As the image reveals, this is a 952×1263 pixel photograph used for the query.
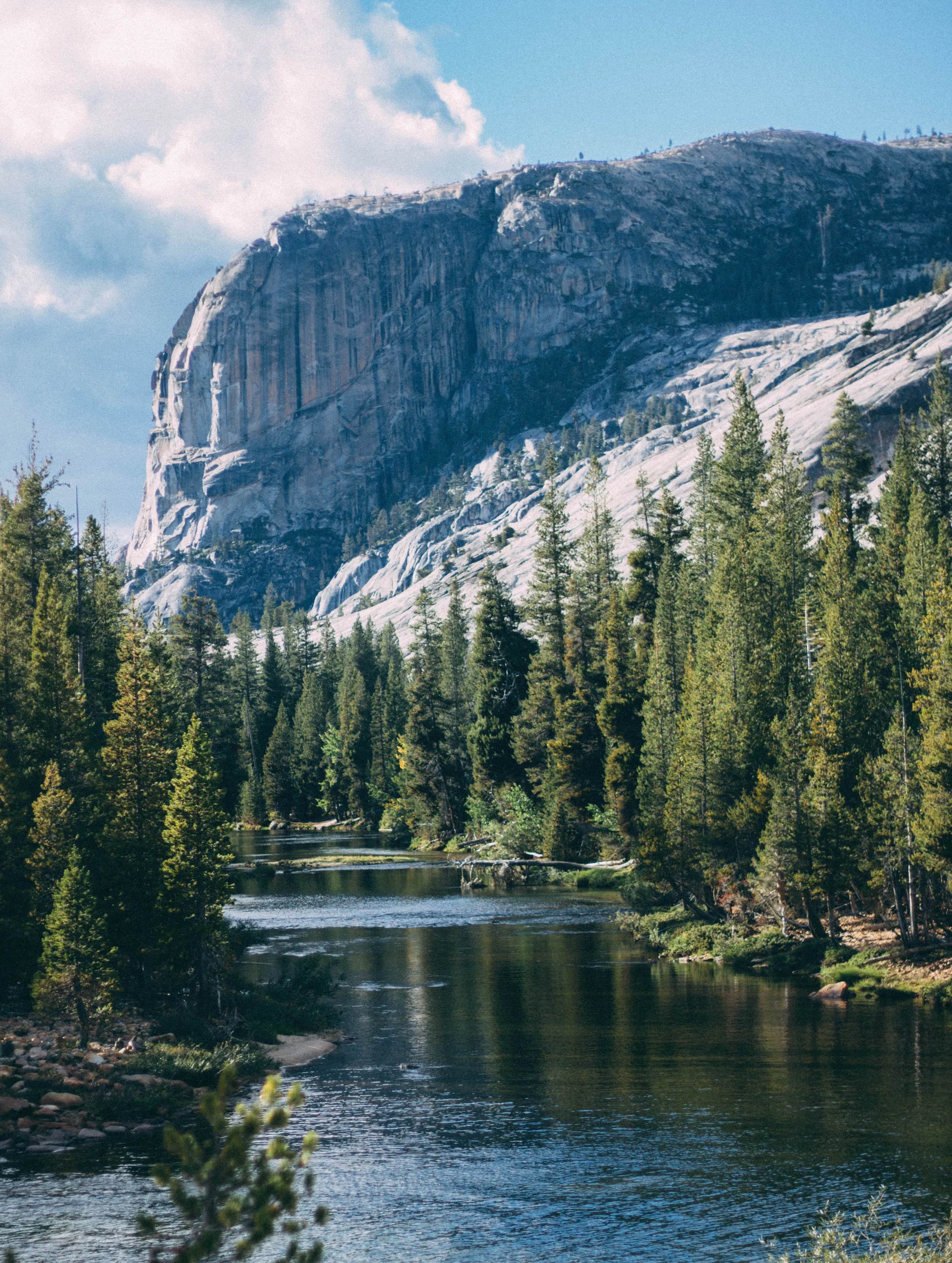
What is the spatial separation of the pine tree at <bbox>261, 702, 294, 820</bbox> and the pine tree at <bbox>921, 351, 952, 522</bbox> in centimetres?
7776

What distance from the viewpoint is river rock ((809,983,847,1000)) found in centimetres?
3919

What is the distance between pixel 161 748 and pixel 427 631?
7079cm

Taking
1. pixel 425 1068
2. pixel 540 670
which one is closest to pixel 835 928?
pixel 425 1068

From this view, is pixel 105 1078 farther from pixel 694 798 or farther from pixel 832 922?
pixel 832 922

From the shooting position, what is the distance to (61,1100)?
27.8 meters

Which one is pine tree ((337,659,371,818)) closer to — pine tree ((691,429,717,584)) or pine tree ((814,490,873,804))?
pine tree ((691,429,717,584))

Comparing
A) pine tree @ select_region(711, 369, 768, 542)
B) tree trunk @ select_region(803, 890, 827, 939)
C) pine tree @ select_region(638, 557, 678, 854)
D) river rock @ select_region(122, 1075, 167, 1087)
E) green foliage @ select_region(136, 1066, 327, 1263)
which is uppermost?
pine tree @ select_region(711, 369, 768, 542)

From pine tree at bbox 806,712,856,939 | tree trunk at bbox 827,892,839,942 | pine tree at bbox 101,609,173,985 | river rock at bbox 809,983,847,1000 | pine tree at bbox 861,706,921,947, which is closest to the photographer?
pine tree at bbox 101,609,173,985

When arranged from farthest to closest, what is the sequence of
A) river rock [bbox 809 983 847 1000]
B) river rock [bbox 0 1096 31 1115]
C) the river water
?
river rock [bbox 809 983 847 1000]
river rock [bbox 0 1096 31 1115]
the river water

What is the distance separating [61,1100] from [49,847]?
933 centimetres

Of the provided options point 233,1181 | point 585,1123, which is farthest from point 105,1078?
point 233,1181

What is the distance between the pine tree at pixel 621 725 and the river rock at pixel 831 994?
82.1 ft

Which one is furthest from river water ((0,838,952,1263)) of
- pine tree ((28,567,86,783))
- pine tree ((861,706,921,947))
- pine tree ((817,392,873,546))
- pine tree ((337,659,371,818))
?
pine tree ((337,659,371,818))

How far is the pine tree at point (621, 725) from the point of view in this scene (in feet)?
221
